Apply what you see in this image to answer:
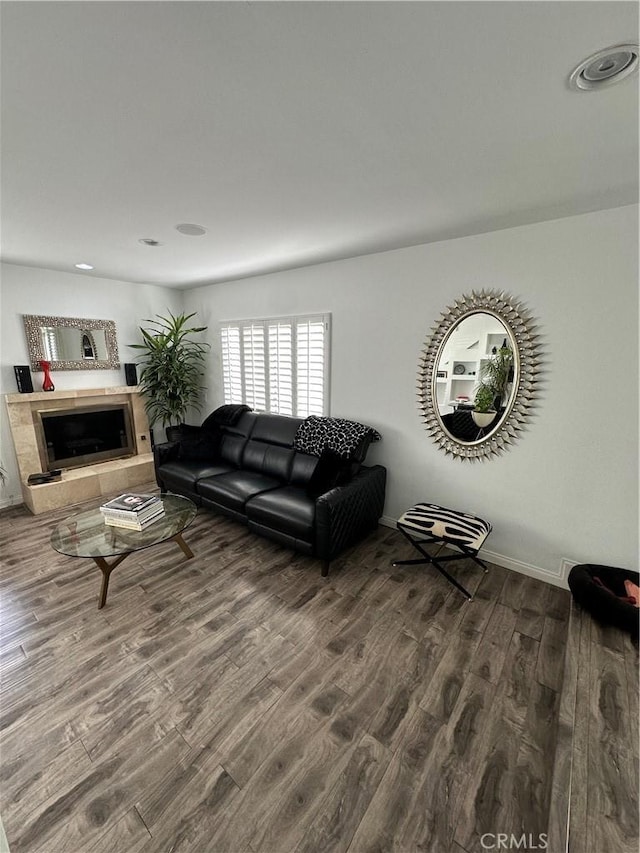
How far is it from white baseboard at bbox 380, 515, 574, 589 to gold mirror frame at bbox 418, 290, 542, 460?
32.1 inches

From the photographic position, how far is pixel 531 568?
2504 millimetres

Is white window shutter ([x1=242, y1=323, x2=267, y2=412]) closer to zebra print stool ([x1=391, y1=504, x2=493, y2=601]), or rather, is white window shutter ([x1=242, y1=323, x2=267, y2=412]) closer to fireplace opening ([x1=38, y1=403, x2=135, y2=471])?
fireplace opening ([x1=38, y1=403, x2=135, y2=471])

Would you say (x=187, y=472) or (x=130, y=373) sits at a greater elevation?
(x=130, y=373)

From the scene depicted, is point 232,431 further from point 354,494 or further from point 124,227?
point 124,227

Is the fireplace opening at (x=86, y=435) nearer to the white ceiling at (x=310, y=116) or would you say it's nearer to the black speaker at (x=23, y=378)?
the black speaker at (x=23, y=378)

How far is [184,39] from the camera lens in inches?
37.4

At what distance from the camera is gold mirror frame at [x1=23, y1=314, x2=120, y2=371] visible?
139 inches

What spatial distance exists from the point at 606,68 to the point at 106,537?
326cm

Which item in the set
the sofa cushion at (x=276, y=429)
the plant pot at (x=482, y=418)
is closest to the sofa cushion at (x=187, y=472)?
the sofa cushion at (x=276, y=429)

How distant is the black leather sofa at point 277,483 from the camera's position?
2.51 metres

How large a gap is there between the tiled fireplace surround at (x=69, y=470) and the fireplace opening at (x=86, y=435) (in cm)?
8

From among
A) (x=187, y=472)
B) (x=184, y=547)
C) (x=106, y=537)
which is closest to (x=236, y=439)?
(x=187, y=472)

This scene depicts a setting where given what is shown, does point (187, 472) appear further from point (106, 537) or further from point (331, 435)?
point (331, 435)

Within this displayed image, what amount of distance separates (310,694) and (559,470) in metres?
2.14
